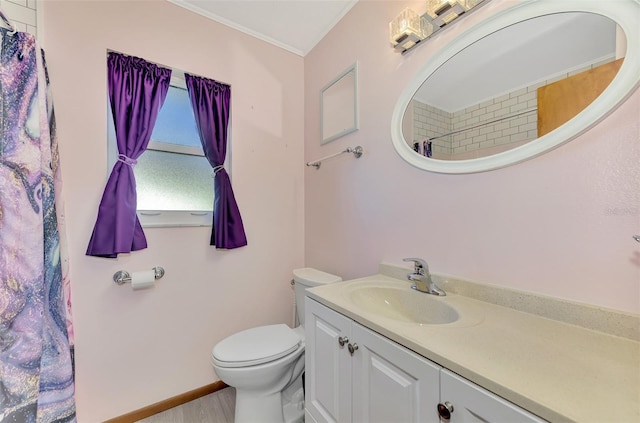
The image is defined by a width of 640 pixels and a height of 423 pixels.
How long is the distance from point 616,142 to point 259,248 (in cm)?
177

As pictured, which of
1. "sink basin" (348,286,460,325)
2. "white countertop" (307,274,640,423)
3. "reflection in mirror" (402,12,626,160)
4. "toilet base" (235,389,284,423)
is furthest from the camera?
"toilet base" (235,389,284,423)

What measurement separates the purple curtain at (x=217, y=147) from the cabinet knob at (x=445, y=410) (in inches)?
53.4

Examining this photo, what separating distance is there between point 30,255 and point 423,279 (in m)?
1.69

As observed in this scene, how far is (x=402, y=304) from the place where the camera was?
1099 millimetres

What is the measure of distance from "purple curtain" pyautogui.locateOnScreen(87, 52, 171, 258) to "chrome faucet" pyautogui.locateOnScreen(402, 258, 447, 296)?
143 centimetres

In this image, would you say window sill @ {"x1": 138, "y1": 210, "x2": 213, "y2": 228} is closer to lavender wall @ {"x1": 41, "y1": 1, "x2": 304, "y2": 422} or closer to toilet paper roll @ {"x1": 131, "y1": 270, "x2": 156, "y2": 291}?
lavender wall @ {"x1": 41, "y1": 1, "x2": 304, "y2": 422}

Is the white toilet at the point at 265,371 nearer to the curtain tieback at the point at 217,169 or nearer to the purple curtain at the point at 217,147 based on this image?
the purple curtain at the point at 217,147

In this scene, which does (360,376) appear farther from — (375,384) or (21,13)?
(21,13)

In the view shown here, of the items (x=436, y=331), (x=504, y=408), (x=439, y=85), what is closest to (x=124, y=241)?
(x=436, y=331)

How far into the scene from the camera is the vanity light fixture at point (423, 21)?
1019 mm

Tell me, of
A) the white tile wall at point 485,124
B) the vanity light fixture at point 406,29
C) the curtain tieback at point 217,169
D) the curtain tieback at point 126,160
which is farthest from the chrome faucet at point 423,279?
the curtain tieback at point 126,160

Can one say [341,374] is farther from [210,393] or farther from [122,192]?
[122,192]

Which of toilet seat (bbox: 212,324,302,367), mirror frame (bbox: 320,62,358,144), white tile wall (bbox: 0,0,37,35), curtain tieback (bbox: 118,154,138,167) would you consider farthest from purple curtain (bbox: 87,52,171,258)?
mirror frame (bbox: 320,62,358,144)

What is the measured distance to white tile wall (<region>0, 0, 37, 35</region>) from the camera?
1144 millimetres
